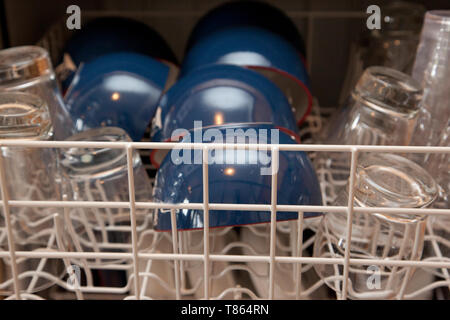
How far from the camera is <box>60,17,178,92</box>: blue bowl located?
725 mm

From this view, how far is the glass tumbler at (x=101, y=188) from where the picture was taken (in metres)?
0.50

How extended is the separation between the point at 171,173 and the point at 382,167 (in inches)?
7.4

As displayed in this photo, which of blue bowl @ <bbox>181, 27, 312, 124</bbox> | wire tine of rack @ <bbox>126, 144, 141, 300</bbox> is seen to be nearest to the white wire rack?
wire tine of rack @ <bbox>126, 144, 141, 300</bbox>

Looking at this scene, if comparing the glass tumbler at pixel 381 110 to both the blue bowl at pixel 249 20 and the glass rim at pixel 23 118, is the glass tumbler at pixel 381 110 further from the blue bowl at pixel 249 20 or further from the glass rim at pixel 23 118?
the glass rim at pixel 23 118

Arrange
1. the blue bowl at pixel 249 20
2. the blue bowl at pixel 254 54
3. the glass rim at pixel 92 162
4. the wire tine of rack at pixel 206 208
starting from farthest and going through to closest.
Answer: the blue bowl at pixel 249 20 → the blue bowl at pixel 254 54 → the glass rim at pixel 92 162 → the wire tine of rack at pixel 206 208

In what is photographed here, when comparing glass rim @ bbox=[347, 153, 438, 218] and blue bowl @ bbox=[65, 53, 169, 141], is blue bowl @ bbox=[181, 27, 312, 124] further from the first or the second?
glass rim @ bbox=[347, 153, 438, 218]

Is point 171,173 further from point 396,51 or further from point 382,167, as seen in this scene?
point 396,51

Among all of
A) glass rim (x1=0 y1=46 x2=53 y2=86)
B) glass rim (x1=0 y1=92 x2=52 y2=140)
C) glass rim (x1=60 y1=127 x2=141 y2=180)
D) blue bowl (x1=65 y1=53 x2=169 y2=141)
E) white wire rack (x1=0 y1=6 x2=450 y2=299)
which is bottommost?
white wire rack (x1=0 y1=6 x2=450 y2=299)

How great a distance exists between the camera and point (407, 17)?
78 centimetres

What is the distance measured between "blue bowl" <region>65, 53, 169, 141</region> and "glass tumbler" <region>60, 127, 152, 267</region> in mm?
53

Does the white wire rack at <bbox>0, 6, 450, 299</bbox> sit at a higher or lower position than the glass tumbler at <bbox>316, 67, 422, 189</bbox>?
lower

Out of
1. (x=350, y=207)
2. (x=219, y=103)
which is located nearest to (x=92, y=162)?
(x=219, y=103)

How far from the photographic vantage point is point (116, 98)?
0.58 meters

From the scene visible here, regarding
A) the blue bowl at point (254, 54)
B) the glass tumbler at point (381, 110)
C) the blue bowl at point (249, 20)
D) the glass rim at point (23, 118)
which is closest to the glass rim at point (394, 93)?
the glass tumbler at point (381, 110)
